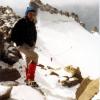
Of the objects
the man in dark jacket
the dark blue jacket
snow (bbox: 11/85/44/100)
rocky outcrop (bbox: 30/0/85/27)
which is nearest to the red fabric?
the man in dark jacket

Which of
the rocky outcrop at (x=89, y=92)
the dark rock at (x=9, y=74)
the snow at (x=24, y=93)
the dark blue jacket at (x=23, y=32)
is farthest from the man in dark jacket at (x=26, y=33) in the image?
the rocky outcrop at (x=89, y=92)

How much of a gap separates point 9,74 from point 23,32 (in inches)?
35.5

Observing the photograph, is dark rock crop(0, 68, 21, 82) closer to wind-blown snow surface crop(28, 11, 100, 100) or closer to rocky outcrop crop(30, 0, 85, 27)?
wind-blown snow surface crop(28, 11, 100, 100)

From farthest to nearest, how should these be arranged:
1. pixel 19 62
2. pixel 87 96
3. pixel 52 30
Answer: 1. pixel 52 30
2. pixel 19 62
3. pixel 87 96

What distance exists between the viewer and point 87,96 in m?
6.31

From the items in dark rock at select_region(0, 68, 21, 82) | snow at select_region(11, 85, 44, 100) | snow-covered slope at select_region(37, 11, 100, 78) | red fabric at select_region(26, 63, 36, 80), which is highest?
snow at select_region(11, 85, 44, 100)

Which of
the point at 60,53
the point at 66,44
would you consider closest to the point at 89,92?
the point at 60,53

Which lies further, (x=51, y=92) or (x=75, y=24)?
(x=75, y=24)

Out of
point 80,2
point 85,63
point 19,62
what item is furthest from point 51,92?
point 80,2

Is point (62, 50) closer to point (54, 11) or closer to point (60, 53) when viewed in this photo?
point (60, 53)

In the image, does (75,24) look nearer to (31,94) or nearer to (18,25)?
(18,25)

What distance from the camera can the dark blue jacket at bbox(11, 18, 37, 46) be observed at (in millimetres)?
7857

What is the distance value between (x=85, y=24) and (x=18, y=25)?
35.2 ft

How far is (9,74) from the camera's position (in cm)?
812
